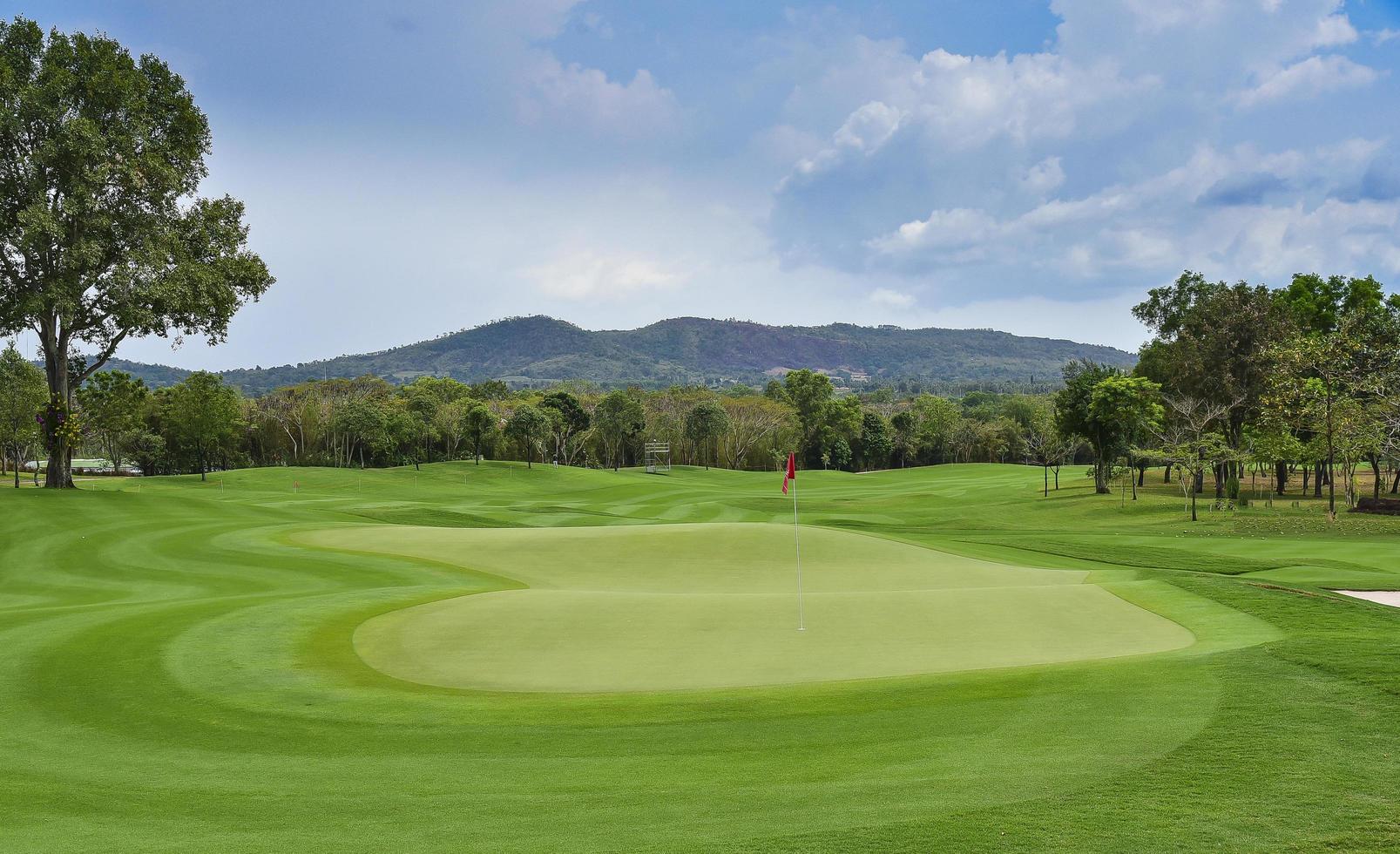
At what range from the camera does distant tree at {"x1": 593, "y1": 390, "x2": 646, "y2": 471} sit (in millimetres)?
95750

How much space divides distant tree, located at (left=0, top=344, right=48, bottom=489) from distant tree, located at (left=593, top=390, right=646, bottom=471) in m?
50.1

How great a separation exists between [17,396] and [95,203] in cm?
5081

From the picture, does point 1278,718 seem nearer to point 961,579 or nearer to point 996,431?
point 961,579

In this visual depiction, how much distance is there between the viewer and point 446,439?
102 metres

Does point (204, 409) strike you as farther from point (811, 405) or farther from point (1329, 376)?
point (811, 405)

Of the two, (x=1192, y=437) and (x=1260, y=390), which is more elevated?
(x=1260, y=390)

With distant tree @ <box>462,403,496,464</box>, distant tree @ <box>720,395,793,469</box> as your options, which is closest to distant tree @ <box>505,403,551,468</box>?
distant tree @ <box>462,403,496,464</box>

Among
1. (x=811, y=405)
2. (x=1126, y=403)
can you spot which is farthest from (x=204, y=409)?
(x=811, y=405)

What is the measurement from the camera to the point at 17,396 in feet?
236

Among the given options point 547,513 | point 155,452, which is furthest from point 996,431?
point 155,452

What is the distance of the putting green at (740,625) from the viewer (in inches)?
469

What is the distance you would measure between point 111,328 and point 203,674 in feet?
109

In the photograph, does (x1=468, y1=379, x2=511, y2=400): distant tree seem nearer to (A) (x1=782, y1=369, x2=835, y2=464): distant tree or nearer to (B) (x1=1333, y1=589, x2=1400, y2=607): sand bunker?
(A) (x1=782, y1=369, x2=835, y2=464): distant tree

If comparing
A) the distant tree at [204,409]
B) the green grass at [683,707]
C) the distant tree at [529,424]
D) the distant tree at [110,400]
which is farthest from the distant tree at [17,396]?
the green grass at [683,707]
